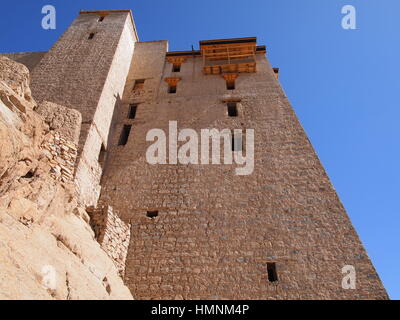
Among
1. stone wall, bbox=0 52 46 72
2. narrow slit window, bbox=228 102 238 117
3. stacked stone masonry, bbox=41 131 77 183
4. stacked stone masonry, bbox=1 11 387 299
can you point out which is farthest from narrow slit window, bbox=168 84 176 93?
stone wall, bbox=0 52 46 72

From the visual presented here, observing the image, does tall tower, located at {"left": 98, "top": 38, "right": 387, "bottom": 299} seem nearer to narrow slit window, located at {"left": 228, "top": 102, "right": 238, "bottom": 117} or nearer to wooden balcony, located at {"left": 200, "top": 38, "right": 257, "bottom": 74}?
narrow slit window, located at {"left": 228, "top": 102, "right": 238, "bottom": 117}

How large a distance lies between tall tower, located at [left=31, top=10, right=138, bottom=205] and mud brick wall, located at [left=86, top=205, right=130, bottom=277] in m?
0.74

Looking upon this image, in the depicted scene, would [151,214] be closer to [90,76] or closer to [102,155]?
[102,155]

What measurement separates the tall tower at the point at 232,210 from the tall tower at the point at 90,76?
2.61 feet

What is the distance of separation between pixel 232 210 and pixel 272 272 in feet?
6.53

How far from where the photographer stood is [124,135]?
468 inches

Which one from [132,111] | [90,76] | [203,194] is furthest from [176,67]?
[203,194]

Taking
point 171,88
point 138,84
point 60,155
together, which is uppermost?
point 138,84

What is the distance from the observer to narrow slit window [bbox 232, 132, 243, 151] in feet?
35.2

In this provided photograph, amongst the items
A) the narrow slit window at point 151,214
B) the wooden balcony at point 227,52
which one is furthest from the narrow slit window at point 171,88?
the narrow slit window at point 151,214

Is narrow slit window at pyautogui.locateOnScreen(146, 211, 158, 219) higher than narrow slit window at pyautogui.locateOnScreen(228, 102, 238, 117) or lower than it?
lower

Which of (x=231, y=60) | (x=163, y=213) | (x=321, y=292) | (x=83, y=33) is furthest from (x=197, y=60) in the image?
(x=321, y=292)

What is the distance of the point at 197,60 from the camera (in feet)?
50.9
